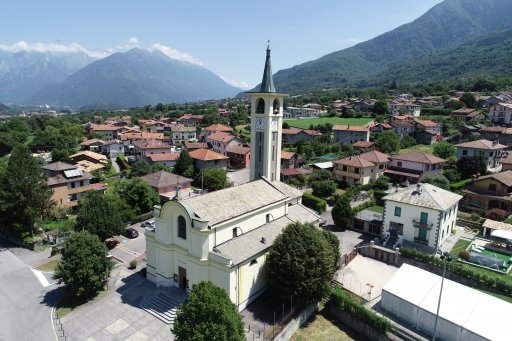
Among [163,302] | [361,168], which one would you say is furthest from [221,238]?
[361,168]

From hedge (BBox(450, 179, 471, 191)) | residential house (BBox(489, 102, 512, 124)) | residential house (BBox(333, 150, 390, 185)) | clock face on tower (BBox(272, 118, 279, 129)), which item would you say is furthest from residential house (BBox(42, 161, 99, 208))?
residential house (BBox(489, 102, 512, 124))

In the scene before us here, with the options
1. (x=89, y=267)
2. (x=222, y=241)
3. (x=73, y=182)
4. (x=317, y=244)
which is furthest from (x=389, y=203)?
(x=73, y=182)

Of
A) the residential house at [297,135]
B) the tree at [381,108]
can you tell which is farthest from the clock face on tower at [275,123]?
the tree at [381,108]

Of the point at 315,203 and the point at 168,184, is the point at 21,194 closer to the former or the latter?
the point at 168,184

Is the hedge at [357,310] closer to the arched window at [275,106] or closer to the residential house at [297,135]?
the arched window at [275,106]

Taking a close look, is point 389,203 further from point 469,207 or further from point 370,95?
point 370,95

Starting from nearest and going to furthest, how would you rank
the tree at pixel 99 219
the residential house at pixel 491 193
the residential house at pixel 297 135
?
the tree at pixel 99 219 → the residential house at pixel 491 193 → the residential house at pixel 297 135

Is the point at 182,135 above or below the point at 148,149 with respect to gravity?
above
